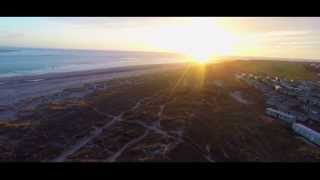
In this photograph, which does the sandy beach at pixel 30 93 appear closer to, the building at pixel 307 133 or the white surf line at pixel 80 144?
the white surf line at pixel 80 144

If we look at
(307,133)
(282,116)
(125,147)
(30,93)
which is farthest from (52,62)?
(307,133)

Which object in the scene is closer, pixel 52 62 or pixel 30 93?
pixel 30 93

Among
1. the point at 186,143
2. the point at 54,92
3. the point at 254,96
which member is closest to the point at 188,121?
the point at 186,143

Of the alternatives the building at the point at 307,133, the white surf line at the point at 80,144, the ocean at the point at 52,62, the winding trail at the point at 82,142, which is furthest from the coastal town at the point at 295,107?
the ocean at the point at 52,62

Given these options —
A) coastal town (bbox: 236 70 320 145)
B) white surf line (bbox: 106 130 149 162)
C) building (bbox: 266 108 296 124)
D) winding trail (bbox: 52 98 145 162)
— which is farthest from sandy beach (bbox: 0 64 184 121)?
coastal town (bbox: 236 70 320 145)

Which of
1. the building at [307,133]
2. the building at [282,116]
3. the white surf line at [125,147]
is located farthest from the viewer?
the building at [282,116]

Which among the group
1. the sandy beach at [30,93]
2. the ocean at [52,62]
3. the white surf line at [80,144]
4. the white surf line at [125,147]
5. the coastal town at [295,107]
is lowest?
the ocean at [52,62]

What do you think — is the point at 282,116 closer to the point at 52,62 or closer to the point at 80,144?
the point at 80,144
